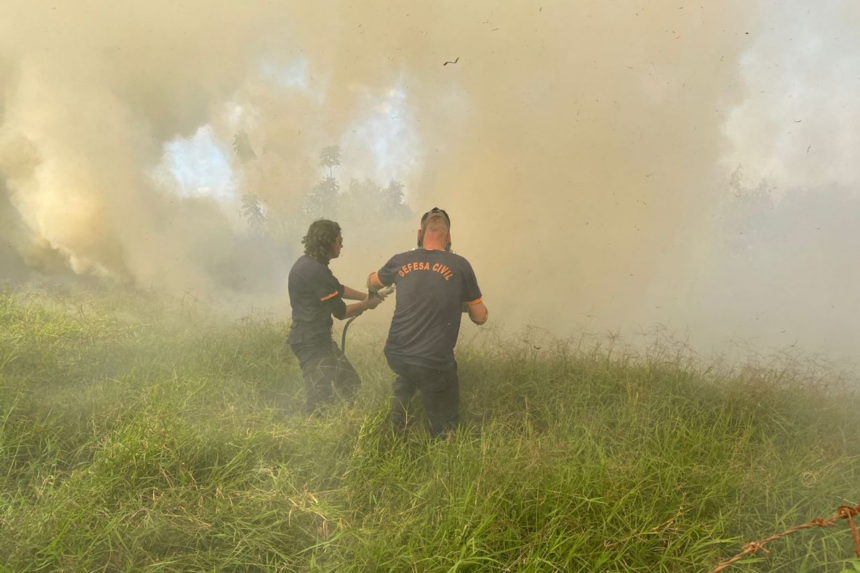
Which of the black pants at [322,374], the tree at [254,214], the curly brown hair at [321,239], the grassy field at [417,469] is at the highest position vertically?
the tree at [254,214]

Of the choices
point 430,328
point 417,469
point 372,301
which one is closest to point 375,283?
point 372,301

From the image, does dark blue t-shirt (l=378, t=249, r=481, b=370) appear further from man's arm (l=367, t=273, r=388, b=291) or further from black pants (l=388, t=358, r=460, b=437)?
man's arm (l=367, t=273, r=388, b=291)

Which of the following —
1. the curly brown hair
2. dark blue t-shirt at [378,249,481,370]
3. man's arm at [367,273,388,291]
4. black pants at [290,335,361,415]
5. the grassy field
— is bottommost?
the grassy field

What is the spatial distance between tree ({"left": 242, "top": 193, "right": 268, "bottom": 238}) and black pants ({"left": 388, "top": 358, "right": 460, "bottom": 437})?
18.1 feet

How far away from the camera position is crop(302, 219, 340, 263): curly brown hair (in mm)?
3324

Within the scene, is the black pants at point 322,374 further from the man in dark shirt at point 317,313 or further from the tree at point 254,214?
the tree at point 254,214

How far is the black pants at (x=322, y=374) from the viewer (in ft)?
10.6

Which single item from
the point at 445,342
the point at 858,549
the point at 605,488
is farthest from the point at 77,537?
the point at 858,549

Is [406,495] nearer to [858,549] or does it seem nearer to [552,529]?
[552,529]

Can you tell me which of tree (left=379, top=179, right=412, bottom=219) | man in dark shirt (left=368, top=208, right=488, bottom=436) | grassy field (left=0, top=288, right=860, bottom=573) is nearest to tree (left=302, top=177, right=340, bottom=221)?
tree (left=379, top=179, right=412, bottom=219)

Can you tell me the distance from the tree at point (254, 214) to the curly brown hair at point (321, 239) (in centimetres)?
453

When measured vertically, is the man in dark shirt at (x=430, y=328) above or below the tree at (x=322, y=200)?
below

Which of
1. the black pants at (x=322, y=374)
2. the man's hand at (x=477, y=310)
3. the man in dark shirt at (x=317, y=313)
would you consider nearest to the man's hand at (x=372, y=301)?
the man in dark shirt at (x=317, y=313)

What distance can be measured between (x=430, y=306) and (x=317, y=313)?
99 cm
